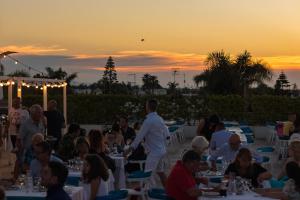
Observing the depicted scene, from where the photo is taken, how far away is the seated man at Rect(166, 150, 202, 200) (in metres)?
5.87

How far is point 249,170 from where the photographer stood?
6.77m

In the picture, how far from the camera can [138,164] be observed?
10.4 m

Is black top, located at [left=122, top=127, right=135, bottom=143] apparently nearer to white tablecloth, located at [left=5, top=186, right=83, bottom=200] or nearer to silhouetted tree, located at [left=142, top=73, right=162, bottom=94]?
white tablecloth, located at [left=5, top=186, right=83, bottom=200]

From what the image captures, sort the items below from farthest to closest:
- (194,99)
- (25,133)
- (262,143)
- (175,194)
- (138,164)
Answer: (194,99), (262,143), (138,164), (25,133), (175,194)

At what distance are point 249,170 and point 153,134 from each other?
260 cm

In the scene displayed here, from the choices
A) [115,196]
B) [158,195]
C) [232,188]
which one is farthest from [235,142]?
[115,196]

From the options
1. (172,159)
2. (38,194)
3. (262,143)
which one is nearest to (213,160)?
(38,194)

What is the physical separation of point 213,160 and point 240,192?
2.46 m

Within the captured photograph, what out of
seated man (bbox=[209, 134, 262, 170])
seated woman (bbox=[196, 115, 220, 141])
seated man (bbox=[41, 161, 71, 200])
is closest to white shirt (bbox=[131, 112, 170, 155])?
seated man (bbox=[209, 134, 262, 170])

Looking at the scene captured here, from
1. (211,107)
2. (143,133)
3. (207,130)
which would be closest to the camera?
(143,133)

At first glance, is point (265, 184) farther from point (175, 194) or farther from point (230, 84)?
point (230, 84)

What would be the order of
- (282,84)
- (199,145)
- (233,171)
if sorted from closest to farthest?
(233,171), (199,145), (282,84)

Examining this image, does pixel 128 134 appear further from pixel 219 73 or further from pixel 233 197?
pixel 219 73

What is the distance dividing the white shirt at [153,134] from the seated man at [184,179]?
3.05 metres
